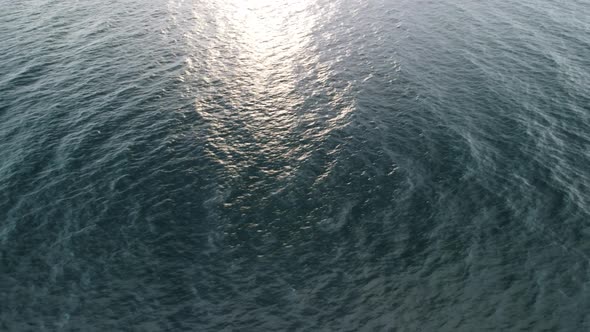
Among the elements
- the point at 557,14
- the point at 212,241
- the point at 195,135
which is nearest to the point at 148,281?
the point at 212,241

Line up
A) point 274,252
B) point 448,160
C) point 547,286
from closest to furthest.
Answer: point 547,286 → point 274,252 → point 448,160

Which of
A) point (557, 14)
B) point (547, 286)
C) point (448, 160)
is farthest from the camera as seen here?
point (557, 14)

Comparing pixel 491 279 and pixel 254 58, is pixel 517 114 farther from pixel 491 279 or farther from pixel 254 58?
pixel 254 58

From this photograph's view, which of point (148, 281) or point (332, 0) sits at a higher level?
point (332, 0)

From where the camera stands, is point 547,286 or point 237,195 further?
point 237,195

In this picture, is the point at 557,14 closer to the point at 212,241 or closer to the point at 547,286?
the point at 547,286

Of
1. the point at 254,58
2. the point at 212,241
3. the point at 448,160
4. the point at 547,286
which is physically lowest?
the point at 547,286
